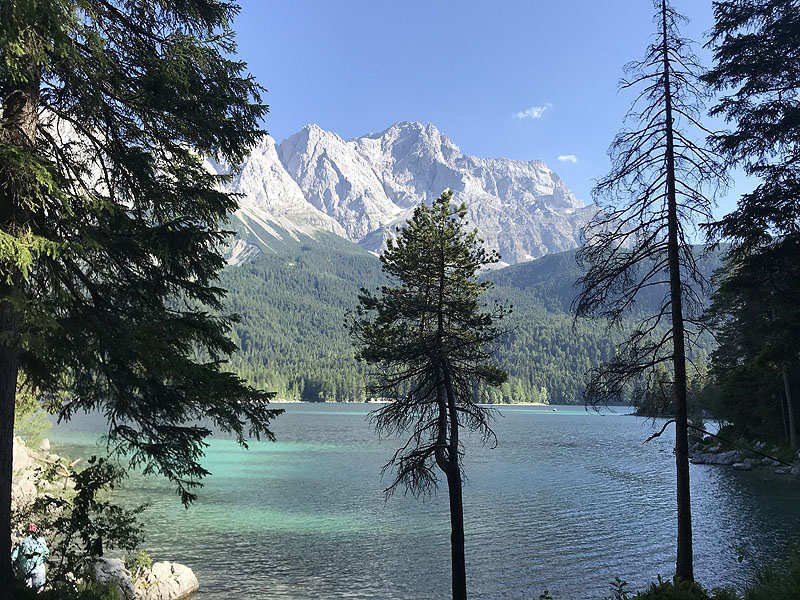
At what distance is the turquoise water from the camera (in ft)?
70.4

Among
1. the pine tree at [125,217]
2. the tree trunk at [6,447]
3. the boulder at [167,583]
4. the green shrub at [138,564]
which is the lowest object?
the boulder at [167,583]

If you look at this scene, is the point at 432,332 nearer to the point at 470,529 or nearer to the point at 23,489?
the point at 470,529

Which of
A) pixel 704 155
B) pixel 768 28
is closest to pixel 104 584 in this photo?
pixel 704 155

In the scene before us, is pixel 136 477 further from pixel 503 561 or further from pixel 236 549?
pixel 503 561

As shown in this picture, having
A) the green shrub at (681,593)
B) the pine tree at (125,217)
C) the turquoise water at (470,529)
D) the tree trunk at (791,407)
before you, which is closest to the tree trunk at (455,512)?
the turquoise water at (470,529)

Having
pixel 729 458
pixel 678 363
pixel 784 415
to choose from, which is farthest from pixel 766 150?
pixel 729 458

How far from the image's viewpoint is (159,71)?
28.4 feet

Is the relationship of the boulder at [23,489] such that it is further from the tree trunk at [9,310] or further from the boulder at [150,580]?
the tree trunk at [9,310]

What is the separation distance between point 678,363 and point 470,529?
769 inches

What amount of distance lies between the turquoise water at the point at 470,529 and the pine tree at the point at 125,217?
10143 millimetres

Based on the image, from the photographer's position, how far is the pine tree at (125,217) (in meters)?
7.43

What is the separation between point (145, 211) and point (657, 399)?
12446 mm

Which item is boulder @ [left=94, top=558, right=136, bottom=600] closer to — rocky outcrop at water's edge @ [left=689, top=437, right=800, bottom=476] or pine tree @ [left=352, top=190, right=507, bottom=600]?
pine tree @ [left=352, top=190, right=507, bottom=600]

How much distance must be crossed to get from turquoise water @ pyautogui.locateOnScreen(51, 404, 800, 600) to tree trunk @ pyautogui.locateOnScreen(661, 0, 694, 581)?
98 centimetres
